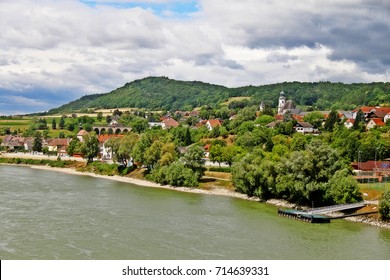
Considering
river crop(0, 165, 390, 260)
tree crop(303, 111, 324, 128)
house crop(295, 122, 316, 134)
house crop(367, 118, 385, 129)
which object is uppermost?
tree crop(303, 111, 324, 128)

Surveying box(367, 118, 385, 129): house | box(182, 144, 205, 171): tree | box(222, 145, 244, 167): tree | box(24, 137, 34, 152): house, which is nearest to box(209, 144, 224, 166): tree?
box(222, 145, 244, 167): tree

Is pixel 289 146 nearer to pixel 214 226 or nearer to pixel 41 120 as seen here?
pixel 214 226

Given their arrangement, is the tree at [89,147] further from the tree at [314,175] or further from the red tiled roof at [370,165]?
the red tiled roof at [370,165]

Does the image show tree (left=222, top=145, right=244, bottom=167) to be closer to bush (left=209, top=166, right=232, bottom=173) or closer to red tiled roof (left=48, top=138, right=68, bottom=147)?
bush (left=209, top=166, right=232, bottom=173)

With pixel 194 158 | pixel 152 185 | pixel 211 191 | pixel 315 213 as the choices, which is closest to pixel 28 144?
pixel 152 185

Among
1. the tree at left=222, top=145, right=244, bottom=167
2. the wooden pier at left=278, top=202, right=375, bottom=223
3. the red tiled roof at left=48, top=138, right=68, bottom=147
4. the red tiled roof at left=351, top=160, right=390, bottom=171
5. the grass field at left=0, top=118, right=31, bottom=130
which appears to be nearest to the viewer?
the wooden pier at left=278, top=202, right=375, bottom=223

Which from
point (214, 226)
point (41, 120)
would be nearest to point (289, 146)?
point (214, 226)

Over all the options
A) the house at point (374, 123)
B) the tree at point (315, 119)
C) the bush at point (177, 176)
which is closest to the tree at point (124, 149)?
the bush at point (177, 176)

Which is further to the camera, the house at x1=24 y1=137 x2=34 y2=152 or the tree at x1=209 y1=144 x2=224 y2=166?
the house at x1=24 y1=137 x2=34 y2=152
